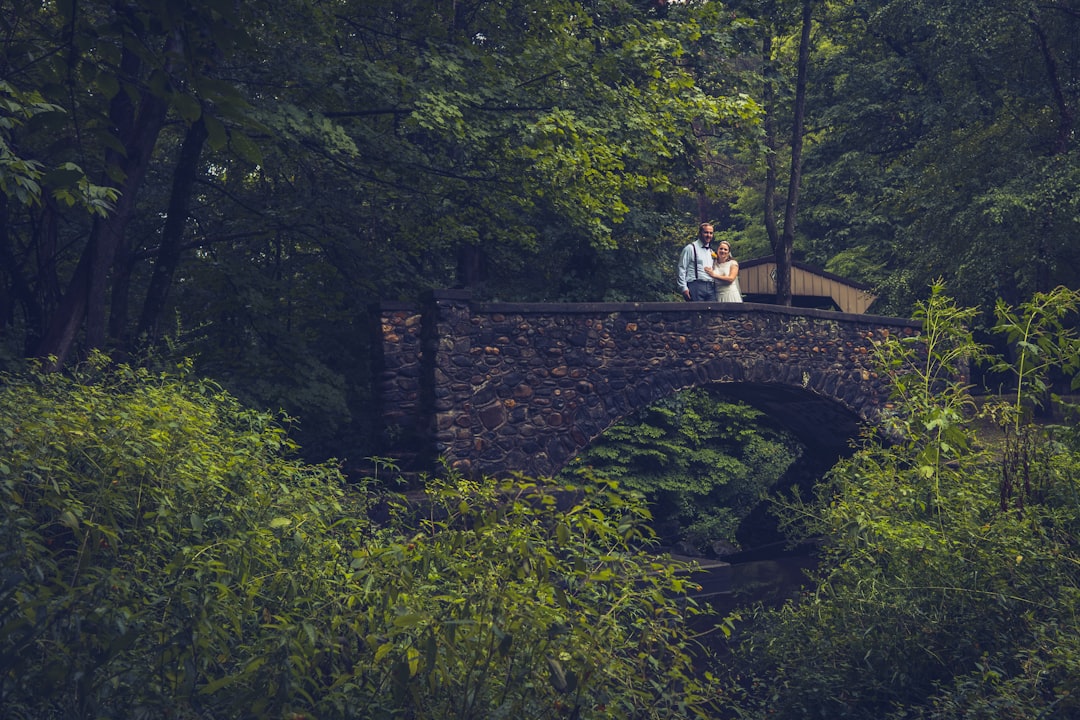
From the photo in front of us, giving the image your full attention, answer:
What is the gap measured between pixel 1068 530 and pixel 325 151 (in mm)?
7616

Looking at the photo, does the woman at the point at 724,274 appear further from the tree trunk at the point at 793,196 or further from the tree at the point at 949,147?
the tree at the point at 949,147

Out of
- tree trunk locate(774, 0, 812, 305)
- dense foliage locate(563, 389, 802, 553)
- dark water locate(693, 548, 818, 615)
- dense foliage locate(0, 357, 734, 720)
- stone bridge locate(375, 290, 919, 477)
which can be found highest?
tree trunk locate(774, 0, 812, 305)

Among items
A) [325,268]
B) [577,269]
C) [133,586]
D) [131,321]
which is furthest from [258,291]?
[133,586]

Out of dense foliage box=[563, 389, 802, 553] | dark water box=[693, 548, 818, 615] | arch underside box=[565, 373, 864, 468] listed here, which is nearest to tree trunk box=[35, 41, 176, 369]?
arch underside box=[565, 373, 864, 468]

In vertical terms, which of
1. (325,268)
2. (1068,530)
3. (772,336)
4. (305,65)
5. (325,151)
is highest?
(305,65)

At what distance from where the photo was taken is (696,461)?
57.2 ft

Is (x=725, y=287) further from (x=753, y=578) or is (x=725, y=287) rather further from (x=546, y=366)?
(x=753, y=578)

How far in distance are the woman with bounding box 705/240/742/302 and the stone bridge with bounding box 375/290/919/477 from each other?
0.96 ft

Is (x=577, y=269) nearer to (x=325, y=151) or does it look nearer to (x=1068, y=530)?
(x=325, y=151)

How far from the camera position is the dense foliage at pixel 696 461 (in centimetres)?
1658

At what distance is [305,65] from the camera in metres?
10.1

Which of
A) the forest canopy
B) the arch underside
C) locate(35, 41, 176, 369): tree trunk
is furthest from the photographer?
the arch underside

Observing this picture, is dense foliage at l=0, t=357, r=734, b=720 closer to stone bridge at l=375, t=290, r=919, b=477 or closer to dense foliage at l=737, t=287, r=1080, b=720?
dense foliage at l=737, t=287, r=1080, b=720

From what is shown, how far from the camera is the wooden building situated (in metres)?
20.2
